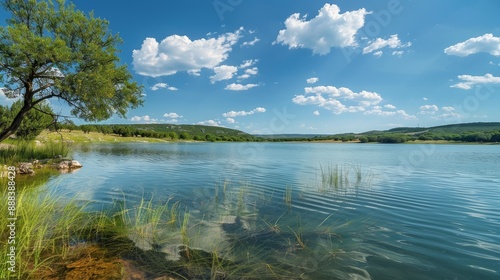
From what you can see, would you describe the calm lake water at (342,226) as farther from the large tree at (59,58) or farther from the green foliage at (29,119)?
the green foliage at (29,119)

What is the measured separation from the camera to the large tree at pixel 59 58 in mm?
16250

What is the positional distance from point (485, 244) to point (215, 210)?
988cm

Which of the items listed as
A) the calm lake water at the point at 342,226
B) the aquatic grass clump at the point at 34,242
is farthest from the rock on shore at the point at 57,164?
the aquatic grass clump at the point at 34,242

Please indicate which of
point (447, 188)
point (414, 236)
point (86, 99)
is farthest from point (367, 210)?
point (86, 99)

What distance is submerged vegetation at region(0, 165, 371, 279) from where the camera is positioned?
5836 millimetres

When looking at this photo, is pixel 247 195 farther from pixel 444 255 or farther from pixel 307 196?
pixel 444 255

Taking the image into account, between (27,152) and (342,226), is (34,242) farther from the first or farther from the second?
(27,152)

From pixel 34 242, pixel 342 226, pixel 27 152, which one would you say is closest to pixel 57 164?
pixel 27 152

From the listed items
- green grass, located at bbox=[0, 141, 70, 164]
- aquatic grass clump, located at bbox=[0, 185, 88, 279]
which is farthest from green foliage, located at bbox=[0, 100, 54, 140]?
aquatic grass clump, located at bbox=[0, 185, 88, 279]

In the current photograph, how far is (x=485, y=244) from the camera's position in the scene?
7.92m

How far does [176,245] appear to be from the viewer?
7410 millimetres

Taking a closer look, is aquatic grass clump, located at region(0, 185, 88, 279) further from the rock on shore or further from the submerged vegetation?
the rock on shore

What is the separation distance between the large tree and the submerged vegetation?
1142cm

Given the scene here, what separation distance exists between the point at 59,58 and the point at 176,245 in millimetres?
16388
